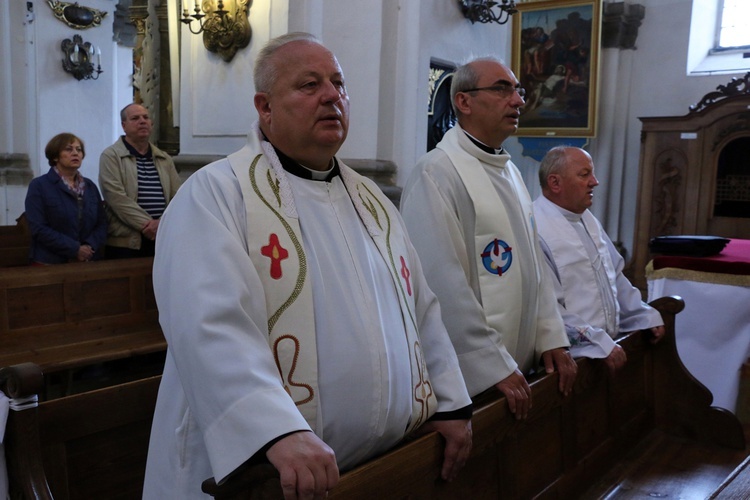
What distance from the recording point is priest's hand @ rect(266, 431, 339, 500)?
1.30 metres

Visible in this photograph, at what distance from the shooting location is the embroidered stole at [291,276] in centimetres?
160

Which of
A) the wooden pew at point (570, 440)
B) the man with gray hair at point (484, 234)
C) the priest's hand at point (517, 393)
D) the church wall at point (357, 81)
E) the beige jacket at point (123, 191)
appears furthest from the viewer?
the church wall at point (357, 81)

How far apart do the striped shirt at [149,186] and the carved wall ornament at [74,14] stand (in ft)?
20.8

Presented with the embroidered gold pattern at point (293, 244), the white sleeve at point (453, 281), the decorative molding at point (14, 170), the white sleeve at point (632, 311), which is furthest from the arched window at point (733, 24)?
the embroidered gold pattern at point (293, 244)

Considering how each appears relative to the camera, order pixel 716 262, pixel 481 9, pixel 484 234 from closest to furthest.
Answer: pixel 484 234 < pixel 716 262 < pixel 481 9

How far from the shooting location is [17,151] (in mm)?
9516

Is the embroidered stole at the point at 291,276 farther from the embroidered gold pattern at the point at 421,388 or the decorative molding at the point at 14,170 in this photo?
the decorative molding at the point at 14,170

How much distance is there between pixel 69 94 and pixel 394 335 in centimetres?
975

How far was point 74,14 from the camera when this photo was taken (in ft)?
32.6

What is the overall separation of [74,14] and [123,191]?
6.60 meters

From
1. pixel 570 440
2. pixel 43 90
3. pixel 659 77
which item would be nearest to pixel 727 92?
pixel 659 77

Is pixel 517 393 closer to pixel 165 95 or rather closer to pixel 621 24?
pixel 165 95

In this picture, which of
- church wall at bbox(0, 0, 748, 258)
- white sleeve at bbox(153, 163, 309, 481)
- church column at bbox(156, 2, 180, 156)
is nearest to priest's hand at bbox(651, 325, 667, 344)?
white sleeve at bbox(153, 163, 309, 481)

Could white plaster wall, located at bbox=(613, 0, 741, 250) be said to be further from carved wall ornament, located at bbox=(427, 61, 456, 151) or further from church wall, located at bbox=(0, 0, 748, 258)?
carved wall ornament, located at bbox=(427, 61, 456, 151)
